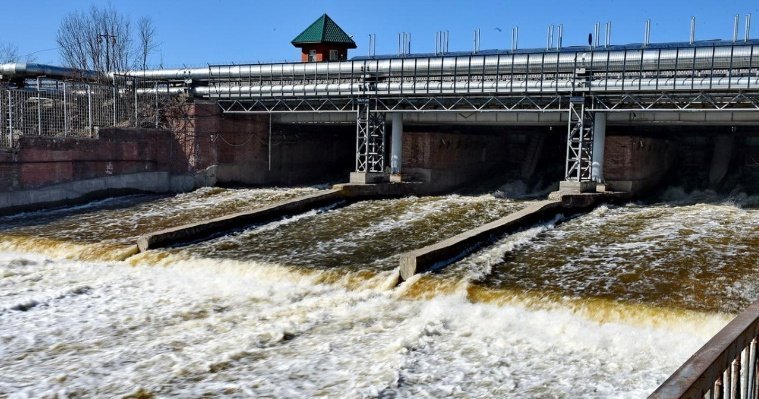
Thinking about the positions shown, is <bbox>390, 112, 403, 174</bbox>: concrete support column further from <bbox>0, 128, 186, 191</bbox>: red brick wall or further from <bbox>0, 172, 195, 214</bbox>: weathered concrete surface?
<bbox>0, 128, 186, 191</bbox>: red brick wall

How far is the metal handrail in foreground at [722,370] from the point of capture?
423cm

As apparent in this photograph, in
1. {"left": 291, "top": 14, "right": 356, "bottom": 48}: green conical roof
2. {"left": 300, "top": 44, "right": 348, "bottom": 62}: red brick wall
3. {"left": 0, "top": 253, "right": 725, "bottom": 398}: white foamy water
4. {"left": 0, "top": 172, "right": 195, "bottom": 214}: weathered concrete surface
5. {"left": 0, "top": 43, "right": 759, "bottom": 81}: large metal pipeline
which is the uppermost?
{"left": 291, "top": 14, "right": 356, "bottom": 48}: green conical roof

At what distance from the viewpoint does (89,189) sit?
24.3m

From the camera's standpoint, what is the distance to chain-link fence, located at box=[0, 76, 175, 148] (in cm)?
2589

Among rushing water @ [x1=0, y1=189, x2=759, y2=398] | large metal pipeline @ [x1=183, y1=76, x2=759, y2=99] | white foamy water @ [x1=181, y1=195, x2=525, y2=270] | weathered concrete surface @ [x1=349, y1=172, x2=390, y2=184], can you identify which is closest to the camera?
rushing water @ [x1=0, y1=189, x2=759, y2=398]

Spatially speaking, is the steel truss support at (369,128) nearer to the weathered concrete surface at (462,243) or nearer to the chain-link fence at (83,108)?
the weathered concrete surface at (462,243)

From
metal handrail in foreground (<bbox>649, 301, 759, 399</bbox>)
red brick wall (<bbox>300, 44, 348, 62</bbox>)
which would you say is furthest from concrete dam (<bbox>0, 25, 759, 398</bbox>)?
red brick wall (<bbox>300, 44, 348, 62</bbox>)

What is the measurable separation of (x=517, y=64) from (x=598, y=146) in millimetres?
3799

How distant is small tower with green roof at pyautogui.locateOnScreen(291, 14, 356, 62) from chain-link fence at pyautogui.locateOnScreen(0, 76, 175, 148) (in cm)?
1143

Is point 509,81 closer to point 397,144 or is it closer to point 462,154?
point 397,144

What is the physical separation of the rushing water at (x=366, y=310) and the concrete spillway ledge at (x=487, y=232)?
1.18 ft

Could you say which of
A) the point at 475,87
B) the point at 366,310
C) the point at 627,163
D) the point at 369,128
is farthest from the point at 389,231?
the point at 627,163

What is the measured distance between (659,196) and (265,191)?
13.6m

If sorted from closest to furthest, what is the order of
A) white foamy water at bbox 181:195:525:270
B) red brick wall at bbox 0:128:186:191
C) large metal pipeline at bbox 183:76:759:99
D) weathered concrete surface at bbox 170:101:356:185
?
white foamy water at bbox 181:195:525:270
large metal pipeline at bbox 183:76:759:99
red brick wall at bbox 0:128:186:191
weathered concrete surface at bbox 170:101:356:185
